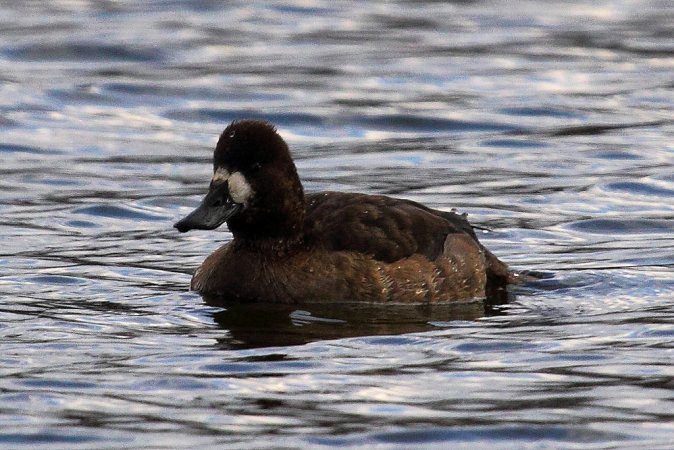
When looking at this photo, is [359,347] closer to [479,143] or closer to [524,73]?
[479,143]

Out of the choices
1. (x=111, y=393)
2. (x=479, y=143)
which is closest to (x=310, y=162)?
(x=479, y=143)

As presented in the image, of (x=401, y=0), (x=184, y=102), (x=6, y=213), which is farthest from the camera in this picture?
(x=401, y=0)

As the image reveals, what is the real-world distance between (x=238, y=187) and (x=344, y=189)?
4406 mm

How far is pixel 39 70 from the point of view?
20.6 meters

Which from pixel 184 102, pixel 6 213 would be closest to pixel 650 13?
pixel 184 102

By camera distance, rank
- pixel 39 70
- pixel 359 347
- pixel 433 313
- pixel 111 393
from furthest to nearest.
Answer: pixel 39 70, pixel 433 313, pixel 359 347, pixel 111 393

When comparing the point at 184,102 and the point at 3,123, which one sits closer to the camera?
the point at 3,123

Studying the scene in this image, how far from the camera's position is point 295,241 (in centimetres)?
1052

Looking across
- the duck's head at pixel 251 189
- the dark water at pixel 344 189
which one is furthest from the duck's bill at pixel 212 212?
the dark water at pixel 344 189

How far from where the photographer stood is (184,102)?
19.0m

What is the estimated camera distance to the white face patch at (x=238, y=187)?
10.3 m

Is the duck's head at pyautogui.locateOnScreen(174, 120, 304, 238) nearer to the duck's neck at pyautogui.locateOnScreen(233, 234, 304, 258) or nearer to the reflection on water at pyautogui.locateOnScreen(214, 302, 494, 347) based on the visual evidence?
the duck's neck at pyautogui.locateOnScreen(233, 234, 304, 258)

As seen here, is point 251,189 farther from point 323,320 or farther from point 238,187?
point 323,320

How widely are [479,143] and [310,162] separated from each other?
186cm
